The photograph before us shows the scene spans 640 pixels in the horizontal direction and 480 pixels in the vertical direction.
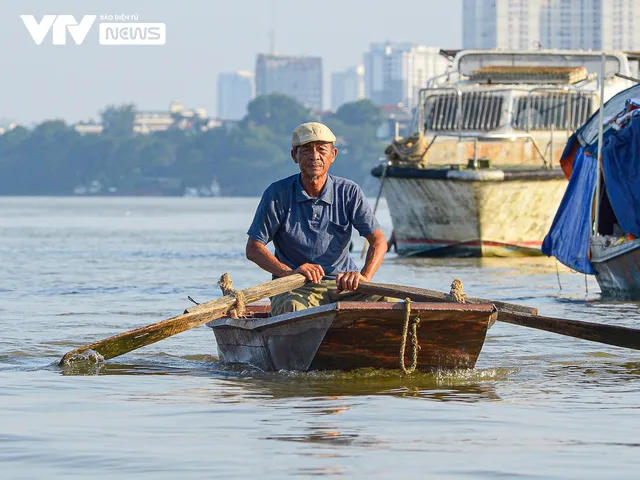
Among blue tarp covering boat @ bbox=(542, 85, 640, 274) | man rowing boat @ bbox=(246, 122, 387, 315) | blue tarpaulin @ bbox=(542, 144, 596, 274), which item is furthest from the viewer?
blue tarpaulin @ bbox=(542, 144, 596, 274)

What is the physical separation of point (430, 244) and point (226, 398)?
62.3ft

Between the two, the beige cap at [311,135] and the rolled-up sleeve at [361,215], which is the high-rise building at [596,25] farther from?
the beige cap at [311,135]

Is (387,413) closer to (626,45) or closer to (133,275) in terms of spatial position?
(133,275)

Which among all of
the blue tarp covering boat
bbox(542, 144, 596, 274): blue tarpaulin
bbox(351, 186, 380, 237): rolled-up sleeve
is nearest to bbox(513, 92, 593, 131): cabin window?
the blue tarp covering boat

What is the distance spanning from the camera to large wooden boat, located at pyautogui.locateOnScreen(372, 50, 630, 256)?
26.9m

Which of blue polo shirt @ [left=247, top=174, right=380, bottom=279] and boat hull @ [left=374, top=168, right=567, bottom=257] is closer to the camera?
blue polo shirt @ [left=247, top=174, right=380, bottom=279]

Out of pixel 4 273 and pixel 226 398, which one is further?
pixel 4 273

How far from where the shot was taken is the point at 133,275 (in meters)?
24.7

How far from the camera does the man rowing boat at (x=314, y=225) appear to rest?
1026cm

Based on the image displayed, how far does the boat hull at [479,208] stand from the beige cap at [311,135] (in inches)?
640

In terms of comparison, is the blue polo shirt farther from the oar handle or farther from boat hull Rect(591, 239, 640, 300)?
boat hull Rect(591, 239, 640, 300)

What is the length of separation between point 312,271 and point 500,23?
135m

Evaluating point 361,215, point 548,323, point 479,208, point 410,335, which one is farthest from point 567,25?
point 410,335

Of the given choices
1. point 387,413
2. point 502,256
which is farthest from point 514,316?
point 502,256
